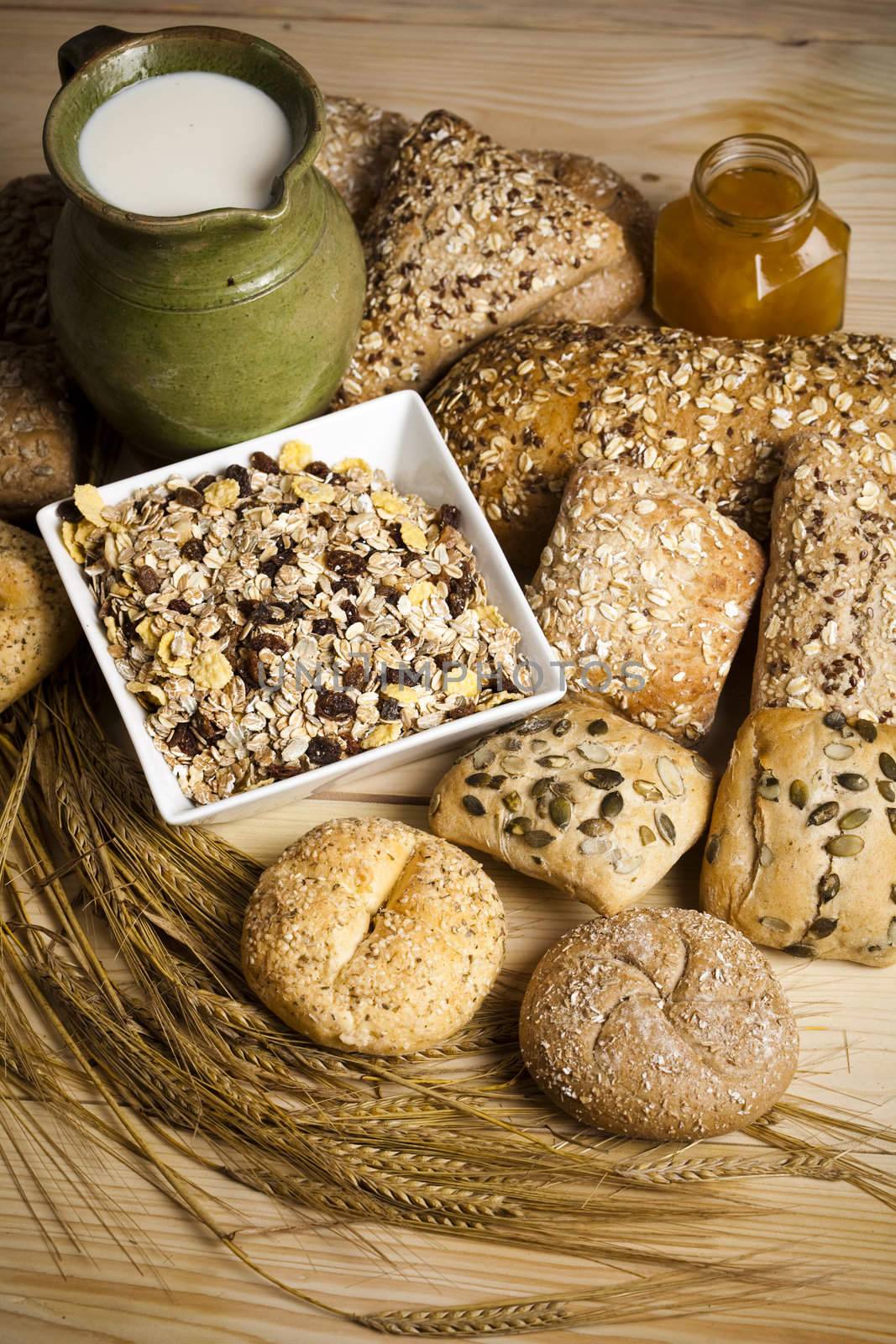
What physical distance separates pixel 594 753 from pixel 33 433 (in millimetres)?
1073

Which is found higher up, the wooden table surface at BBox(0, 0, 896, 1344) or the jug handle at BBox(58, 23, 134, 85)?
the jug handle at BBox(58, 23, 134, 85)

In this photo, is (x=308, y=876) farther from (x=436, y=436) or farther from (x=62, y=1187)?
(x=436, y=436)

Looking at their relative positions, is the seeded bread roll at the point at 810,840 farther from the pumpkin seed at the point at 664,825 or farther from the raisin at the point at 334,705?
the raisin at the point at 334,705

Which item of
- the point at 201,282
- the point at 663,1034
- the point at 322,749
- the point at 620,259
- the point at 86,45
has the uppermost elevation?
the point at 86,45

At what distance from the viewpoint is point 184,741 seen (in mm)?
1793

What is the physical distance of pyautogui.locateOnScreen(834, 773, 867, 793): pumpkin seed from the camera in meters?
1.76

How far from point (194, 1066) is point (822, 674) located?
3.55 feet

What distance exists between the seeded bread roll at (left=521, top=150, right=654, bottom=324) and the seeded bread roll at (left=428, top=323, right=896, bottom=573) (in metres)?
0.20

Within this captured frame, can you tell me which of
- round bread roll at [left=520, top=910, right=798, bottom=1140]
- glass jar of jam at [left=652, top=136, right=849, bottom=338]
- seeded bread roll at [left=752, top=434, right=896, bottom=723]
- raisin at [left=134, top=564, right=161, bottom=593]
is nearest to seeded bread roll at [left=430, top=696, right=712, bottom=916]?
round bread roll at [left=520, top=910, right=798, bottom=1140]

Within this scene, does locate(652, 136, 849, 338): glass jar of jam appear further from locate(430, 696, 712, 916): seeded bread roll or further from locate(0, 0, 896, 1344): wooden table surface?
locate(430, 696, 712, 916): seeded bread roll

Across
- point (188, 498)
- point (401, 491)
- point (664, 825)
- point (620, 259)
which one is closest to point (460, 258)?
point (620, 259)

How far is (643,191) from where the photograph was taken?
2.48 metres

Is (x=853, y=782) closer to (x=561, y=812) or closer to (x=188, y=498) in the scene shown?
(x=561, y=812)

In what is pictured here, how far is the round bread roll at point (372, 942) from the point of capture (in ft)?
5.53
